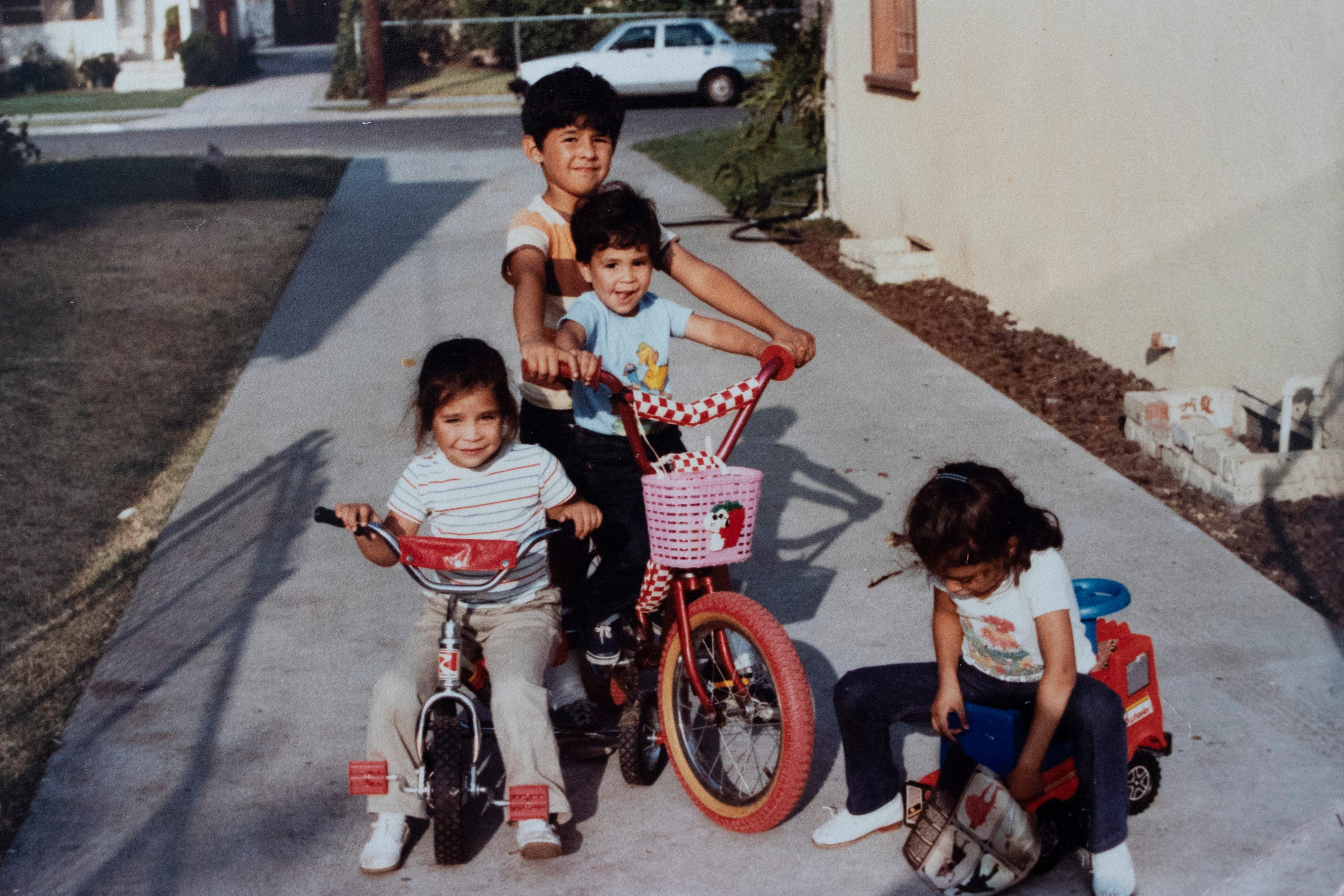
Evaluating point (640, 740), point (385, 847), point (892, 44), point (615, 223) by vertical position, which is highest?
point (892, 44)

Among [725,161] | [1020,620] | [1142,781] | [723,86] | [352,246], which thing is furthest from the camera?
[723,86]

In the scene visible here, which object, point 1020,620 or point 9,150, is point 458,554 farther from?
point 9,150

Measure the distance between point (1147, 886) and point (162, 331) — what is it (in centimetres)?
770

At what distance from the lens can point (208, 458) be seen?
660cm

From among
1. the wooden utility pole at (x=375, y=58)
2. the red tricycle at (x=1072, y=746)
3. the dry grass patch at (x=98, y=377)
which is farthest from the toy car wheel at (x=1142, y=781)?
the wooden utility pole at (x=375, y=58)

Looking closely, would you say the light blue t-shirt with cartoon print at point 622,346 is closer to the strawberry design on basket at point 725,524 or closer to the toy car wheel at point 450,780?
the strawberry design on basket at point 725,524

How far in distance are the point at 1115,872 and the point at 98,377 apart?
6.82 meters

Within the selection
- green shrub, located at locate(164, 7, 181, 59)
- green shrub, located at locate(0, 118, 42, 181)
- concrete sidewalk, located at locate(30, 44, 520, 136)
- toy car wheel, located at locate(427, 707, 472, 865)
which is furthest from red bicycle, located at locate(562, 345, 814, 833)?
green shrub, located at locate(164, 7, 181, 59)

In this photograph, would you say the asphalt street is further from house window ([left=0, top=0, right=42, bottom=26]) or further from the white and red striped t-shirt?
the white and red striped t-shirt

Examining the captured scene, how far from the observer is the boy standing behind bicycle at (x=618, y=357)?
3.42 meters

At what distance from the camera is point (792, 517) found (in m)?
5.70

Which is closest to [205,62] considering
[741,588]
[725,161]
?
[725,161]

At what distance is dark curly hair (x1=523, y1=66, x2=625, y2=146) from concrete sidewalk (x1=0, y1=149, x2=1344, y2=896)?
5.96 ft

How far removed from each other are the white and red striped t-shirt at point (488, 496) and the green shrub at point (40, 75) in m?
35.3
